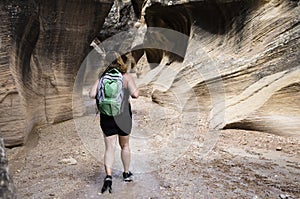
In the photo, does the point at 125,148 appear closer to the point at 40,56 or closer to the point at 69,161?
the point at 69,161

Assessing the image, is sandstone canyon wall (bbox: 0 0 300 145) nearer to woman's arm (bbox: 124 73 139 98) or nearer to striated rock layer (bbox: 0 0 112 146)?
striated rock layer (bbox: 0 0 112 146)

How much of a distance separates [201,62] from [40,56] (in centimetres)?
456

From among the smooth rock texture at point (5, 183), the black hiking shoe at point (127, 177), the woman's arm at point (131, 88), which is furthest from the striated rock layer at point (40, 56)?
the smooth rock texture at point (5, 183)

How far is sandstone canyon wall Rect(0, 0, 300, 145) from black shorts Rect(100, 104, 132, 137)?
2.59 metres

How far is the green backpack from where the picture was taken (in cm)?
365

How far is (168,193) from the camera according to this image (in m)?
3.73

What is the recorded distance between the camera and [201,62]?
966 centimetres

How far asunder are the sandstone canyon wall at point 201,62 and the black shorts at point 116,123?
8.51 ft

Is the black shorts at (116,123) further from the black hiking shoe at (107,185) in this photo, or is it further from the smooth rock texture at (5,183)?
the smooth rock texture at (5,183)

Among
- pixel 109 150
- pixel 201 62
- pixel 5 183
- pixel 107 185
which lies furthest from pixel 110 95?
pixel 201 62

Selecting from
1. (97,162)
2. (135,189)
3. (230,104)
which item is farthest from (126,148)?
(230,104)

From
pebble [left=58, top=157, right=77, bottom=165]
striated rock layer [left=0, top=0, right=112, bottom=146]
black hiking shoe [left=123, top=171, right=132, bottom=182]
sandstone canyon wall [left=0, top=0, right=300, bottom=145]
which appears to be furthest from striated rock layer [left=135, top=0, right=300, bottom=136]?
black hiking shoe [left=123, top=171, right=132, bottom=182]

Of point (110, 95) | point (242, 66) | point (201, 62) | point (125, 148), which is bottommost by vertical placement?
point (125, 148)

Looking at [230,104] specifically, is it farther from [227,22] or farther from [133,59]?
[133,59]
